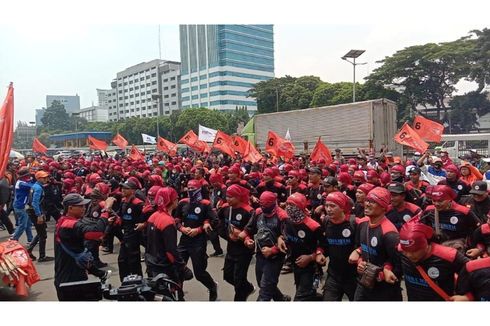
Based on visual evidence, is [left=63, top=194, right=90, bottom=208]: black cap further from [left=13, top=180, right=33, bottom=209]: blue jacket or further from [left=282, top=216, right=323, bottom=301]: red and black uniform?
[left=13, top=180, right=33, bottom=209]: blue jacket

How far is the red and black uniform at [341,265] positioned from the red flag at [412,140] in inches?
360

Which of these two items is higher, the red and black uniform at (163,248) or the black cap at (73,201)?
the black cap at (73,201)

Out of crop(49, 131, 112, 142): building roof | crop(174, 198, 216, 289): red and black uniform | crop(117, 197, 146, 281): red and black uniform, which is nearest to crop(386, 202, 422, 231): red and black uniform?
crop(174, 198, 216, 289): red and black uniform

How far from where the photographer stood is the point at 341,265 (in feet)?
14.9

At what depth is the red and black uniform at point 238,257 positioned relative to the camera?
5.57 metres

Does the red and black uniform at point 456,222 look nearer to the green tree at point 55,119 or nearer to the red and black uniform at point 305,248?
the red and black uniform at point 305,248

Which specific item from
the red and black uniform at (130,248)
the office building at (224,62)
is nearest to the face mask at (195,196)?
the red and black uniform at (130,248)

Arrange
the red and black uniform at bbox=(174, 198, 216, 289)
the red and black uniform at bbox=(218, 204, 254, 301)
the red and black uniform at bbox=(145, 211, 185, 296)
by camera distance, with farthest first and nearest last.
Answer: the red and black uniform at bbox=(174, 198, 216, 289), the red and black uniform at bbox=(218, 204, 254, 301), the red and black uniform at bbox=(145, 211, 185, 296)

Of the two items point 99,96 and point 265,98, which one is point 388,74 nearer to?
point 265,98

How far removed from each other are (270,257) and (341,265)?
82 centimetres

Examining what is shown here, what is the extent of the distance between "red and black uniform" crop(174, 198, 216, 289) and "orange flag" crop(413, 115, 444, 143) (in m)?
9.67

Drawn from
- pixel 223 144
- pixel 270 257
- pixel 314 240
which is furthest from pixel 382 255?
pixel 223 144

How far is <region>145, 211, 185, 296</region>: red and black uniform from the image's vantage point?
494cm

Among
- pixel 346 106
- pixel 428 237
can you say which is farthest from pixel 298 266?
pixel 346 106
